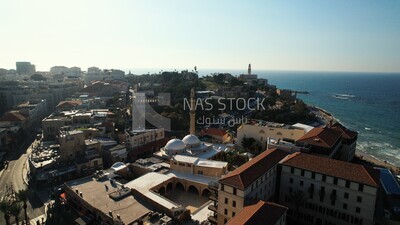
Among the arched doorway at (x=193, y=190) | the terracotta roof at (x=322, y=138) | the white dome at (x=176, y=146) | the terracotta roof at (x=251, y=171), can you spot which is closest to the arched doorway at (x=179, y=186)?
the arched doorway at (x=193, y=190)

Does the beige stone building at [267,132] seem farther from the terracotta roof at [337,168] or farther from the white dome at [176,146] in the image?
the terracotta roof at [337,168]

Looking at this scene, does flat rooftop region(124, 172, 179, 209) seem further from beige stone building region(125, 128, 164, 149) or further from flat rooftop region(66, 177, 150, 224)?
beige stone building region(125, 128, 164, 149)

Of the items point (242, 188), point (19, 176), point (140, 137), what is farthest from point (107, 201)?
point (19, 176)

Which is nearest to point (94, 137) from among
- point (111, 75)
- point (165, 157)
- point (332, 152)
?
point (165, 157)

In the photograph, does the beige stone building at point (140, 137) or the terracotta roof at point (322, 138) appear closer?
the terracotta roof at point (322, 138)

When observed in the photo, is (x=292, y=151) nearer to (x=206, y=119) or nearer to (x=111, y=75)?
(x=206, y=119)

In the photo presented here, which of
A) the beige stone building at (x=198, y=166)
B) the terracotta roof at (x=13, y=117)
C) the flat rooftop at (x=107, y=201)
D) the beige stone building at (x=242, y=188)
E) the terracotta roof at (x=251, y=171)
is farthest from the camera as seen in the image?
the terracotta roof at (x=13, y=117)

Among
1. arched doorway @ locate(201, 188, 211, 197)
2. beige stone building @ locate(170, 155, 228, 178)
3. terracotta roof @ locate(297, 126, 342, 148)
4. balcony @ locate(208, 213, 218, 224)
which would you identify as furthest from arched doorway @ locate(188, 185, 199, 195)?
terracotta roof @ locate(297, 126, 342, 148)
